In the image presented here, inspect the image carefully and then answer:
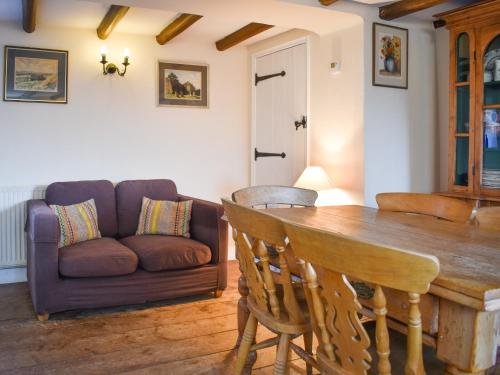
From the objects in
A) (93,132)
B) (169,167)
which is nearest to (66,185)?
(93,132)

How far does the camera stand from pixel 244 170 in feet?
16.7

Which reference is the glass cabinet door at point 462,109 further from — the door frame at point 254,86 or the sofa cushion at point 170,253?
the sofa cushion at point 170,253

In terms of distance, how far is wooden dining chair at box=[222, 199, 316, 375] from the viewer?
1636mm

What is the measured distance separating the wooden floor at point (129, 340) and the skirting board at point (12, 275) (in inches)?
18.2

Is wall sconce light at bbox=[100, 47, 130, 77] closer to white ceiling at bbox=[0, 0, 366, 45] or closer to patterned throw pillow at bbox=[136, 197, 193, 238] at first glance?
white ceiling at bbox=[0, 0, 366, 45]

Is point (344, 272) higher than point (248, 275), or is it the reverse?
point (344, 272)

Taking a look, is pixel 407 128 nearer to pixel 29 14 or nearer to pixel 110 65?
pixel 110 65

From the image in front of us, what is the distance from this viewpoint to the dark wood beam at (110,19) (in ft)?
12.0

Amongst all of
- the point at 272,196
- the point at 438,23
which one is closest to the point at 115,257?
the point at 272,196

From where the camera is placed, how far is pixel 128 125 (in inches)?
179

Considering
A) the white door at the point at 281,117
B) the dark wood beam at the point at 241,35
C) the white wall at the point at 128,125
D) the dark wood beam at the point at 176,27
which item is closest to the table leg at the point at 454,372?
the white door at the point at 281,117

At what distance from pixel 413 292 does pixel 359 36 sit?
9.09 feet

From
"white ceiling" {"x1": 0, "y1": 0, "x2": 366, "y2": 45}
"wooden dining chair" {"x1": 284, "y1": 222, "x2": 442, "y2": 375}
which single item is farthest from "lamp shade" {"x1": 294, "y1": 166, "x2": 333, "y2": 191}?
"wooden dining chair" {"x1": 284, "y1": 222, "x2": 442, "y2": 375}

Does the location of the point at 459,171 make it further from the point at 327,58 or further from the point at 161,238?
the point at 161,238
